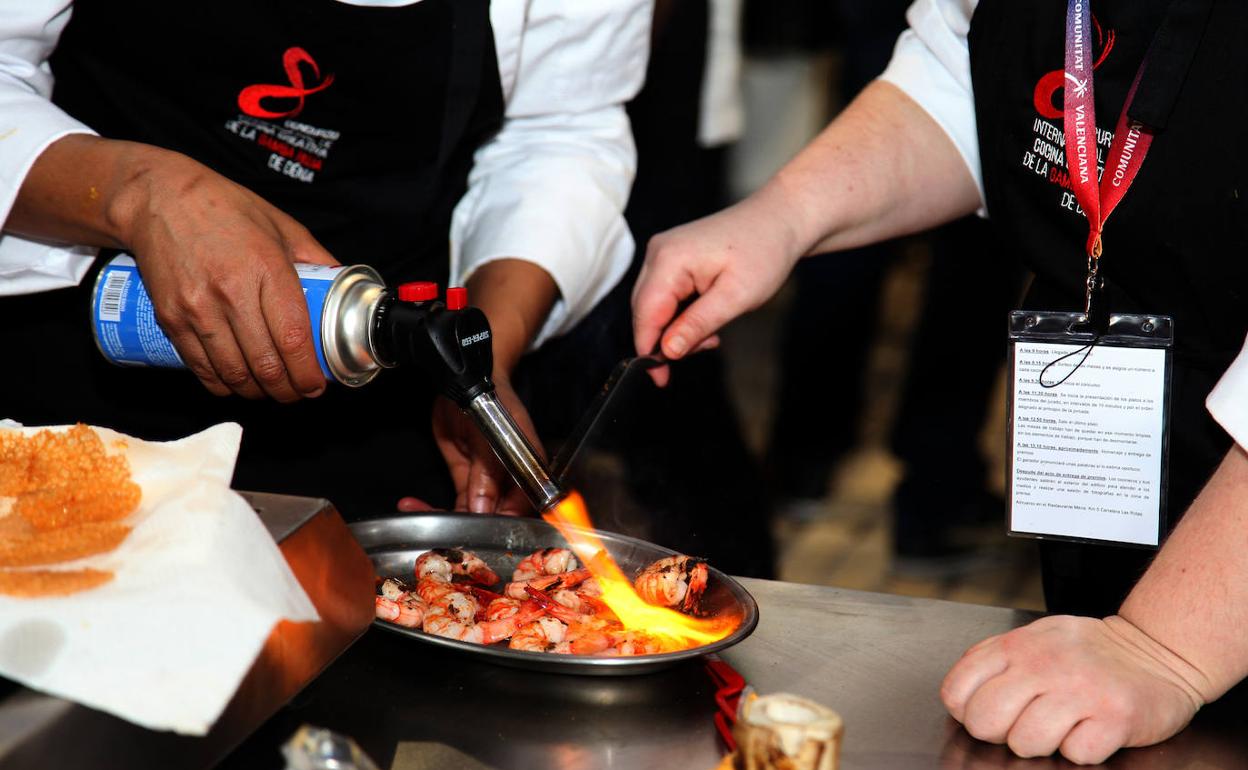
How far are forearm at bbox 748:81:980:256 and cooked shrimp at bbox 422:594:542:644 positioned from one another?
619 millimetres

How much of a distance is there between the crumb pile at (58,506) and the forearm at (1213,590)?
2.55ft

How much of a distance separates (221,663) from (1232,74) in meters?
0.96

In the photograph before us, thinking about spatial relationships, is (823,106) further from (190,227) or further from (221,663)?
(221,663)

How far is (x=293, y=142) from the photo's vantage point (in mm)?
1443

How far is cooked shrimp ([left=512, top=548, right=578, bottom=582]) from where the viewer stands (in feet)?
3.69

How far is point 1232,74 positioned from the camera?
1026mm

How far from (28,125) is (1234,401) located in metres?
1.18

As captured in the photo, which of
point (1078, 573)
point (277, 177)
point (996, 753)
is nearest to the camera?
point (996, 753)

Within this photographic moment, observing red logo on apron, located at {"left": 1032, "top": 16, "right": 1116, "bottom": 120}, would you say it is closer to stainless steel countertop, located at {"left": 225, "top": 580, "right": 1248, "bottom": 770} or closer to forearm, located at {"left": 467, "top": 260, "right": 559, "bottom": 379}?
stainless steel countertop, located at {"left": 225, "top": 580, "right": 1248, "bottom": 770}

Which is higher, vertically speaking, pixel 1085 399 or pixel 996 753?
pixel 1085 399

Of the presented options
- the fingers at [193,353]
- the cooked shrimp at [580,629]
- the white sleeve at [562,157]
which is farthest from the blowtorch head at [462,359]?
the white sleeve at [562,157]

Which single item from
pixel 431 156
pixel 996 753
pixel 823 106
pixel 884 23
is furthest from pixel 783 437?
pixel 996 753

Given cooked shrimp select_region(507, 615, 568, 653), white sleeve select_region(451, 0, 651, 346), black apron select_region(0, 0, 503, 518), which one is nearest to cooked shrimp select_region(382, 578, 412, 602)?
cooked shrimp select_region(507, 615, 568, 653)

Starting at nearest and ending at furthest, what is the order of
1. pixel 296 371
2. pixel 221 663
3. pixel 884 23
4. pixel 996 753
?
pixel 221 663 < pixel 996 753 < pixel 296 371 < pixel 884 23
